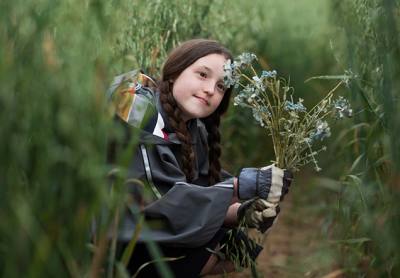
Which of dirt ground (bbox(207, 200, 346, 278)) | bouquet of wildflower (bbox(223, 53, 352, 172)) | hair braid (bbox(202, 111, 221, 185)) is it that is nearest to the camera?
bouquet of wildflower (bbox(223, 53, 352, 172))

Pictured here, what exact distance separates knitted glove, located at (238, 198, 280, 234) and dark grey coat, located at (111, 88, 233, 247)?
11 centimetres

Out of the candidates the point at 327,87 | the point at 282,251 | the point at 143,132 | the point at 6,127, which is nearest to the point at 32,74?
the point at 6,127

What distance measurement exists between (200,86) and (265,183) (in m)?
0.50

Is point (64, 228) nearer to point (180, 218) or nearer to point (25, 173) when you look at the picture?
point (25, 173)

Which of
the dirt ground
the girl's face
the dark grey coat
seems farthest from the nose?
the dirt ground

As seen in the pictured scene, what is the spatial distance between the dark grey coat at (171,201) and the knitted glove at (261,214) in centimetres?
11

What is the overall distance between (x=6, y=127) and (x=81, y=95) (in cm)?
15

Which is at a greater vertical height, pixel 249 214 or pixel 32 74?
pixel 32 74

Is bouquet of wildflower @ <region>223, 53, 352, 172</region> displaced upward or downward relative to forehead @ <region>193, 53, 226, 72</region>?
downward

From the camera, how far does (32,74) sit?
777 millimetres

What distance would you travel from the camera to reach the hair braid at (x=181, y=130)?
1.60 metres

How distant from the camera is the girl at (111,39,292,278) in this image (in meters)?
1.43

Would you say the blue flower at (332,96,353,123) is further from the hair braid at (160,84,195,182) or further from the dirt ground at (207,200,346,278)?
the dirt ground at (207,200,346,278)

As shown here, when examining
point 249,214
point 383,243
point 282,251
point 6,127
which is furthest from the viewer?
point 282,251
